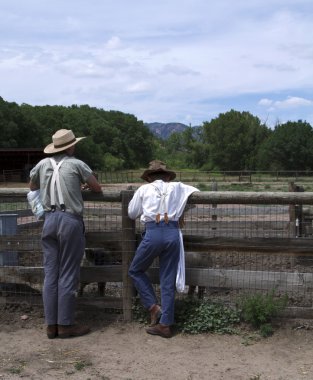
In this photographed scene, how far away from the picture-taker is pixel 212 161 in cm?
10912

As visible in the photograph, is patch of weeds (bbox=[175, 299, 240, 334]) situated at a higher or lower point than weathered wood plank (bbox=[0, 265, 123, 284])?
lower

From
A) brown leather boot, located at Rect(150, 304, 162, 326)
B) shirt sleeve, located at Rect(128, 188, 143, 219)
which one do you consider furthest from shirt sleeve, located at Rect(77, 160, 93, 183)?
brown leather boot, located at Rect(150, 304, 162, 326)

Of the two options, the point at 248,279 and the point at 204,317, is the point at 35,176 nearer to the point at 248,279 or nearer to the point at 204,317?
the point at 204,317

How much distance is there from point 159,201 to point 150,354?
4.47 feet

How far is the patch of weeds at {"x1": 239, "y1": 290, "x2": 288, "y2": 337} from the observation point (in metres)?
5.09

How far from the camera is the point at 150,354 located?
475cm

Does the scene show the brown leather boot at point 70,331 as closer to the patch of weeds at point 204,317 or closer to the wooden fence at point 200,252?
the wooden fence at point 200,252

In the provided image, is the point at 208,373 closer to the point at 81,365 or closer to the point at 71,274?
the point at 81,365

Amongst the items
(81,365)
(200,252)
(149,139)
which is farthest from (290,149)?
(81,365)

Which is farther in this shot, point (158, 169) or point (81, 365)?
point (158, 169)

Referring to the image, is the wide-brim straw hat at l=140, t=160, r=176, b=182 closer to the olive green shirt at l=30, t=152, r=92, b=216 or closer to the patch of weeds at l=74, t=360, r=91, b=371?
the olive green shirt at l=30, t=152, r=92, b=216

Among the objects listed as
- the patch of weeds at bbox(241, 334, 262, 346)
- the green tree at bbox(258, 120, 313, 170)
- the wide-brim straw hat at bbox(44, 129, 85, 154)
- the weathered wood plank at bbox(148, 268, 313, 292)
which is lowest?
the patch of weeds at bbox(241, 334, 262, 346)

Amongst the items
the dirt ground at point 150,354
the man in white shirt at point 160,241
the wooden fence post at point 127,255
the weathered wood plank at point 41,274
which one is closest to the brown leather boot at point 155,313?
the man in white shirt at point 160,241

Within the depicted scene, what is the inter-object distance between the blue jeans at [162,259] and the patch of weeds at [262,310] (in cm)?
70
